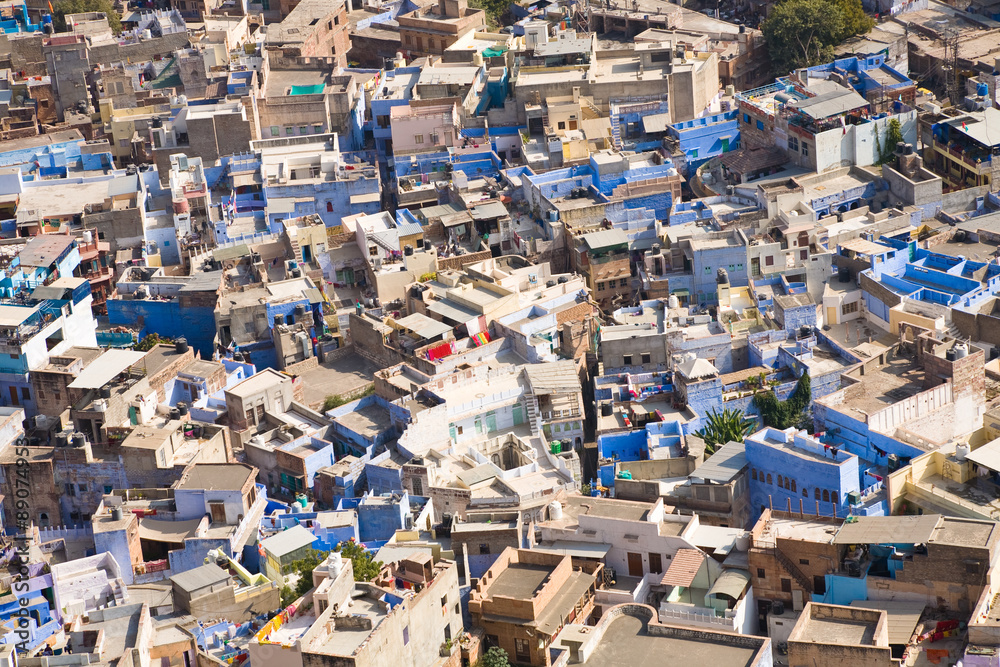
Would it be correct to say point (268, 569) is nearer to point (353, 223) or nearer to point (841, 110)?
point (353, 223)

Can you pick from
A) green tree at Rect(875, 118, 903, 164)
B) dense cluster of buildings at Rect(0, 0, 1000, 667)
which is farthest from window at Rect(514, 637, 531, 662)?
green tree at Rect(875, 118, 903, 164)

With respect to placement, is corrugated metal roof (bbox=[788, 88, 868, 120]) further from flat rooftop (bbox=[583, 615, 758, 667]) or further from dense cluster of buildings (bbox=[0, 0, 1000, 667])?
flat rooftop (bbox=[583, 615, 758, 667])

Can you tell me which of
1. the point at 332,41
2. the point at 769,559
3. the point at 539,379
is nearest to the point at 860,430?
the point at 769,559

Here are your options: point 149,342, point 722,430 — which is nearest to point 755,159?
point 722,430

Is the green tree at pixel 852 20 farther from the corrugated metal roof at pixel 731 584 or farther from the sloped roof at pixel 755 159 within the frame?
→ the corrugated metal roof at pixel 731 584

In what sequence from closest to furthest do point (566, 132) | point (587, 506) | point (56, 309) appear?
point (587, 506), point (56, 309), point (566, 132)

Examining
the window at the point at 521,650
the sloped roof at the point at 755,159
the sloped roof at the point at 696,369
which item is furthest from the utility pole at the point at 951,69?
the window at the point at 521,650

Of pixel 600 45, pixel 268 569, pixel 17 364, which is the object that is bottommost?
pixel 268 569
